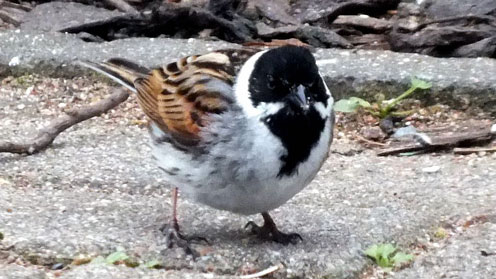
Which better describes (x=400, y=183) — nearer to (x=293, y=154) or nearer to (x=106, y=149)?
(x=293, y=154)

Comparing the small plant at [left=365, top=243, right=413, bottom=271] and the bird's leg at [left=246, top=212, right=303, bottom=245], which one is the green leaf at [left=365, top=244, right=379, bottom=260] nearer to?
the small plant at [left=365, top=243, right=413, bottom=271]

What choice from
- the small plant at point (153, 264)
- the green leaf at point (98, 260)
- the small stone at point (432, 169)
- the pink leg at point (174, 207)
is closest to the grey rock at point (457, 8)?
the small stone at point (432, 169)

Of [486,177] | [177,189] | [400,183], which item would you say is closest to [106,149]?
[177,189]

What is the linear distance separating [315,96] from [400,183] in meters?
0.94

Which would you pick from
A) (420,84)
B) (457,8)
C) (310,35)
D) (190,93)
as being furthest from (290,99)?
(457,8)

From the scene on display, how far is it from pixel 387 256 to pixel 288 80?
2.27 ft

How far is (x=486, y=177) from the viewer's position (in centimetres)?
466

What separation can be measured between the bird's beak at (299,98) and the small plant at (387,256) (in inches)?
21.6

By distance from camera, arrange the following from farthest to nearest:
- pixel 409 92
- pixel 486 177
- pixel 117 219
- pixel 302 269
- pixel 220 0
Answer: pixel 220 0
pixel 409 92
pixel 486 177
pixel 117 219
pixel 302 269

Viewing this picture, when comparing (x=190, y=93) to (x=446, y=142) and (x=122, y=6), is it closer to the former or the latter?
(x=446, y=142)

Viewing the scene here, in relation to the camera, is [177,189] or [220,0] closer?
[177,189]

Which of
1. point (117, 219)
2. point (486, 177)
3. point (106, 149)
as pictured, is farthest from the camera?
point (106, 149)


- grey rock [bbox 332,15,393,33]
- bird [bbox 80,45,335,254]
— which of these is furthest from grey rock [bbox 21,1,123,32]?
bird [bbox 80,45,335,254]

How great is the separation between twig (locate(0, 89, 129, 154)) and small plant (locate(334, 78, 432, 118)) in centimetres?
104
